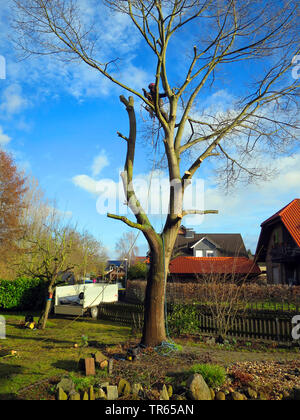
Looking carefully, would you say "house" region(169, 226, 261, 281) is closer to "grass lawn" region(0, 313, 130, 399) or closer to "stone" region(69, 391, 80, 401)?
"grass lawn" region(0, 313, 130, 399)

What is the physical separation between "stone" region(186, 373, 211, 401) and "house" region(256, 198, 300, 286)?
16.9 metres

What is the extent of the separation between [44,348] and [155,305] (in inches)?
131

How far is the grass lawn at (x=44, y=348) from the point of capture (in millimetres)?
5859

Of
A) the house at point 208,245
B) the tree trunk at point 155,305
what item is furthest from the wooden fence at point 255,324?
the house at point 208,245

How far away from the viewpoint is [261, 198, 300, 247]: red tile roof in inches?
821

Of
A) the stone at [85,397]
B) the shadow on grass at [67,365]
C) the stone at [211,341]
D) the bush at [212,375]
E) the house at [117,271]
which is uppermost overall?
the house at [117,271]

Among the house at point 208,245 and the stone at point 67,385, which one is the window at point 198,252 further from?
the stone at point 67,385

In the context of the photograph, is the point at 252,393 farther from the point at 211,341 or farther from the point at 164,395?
the point at 211,341

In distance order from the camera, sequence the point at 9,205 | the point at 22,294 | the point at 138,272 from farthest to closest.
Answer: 1. the point at 138,272
2. the point at 9,205
3. the point at 22,294

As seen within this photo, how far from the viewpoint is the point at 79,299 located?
50.7 ft

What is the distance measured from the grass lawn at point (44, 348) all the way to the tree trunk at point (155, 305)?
1.68m

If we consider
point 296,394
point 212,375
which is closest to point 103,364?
point 212,375

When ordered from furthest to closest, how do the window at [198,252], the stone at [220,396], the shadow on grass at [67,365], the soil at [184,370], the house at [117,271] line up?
the window at [198,252] → the house at [117,271] → the shadow on grass at [67,365] → the soil at [184,370] → the stone at [220,396]
